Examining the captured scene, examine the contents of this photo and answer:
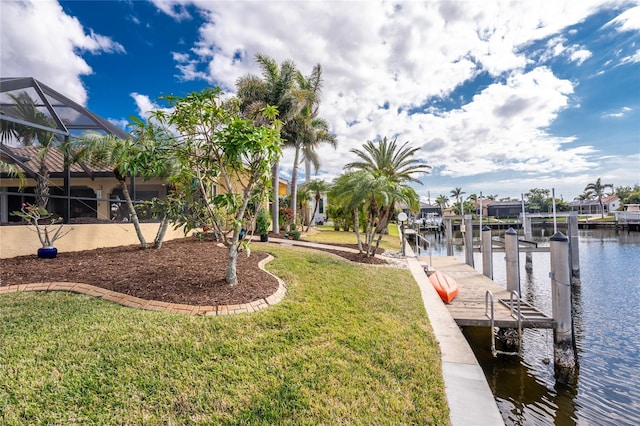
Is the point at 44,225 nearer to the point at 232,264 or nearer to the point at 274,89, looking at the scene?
the point at 232,264

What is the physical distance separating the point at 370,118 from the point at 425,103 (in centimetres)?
402

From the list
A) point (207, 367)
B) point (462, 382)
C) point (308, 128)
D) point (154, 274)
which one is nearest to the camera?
point (207, 367)

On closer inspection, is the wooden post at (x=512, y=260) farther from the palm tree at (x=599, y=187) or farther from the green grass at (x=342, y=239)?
the palm tree at (x=599, y=187)

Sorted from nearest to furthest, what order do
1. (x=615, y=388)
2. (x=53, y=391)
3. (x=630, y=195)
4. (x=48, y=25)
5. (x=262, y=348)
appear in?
(x=53, y=391), (x=262, y=348), (x=615, y=388), (x=48, y=25), (x=630, y=195)

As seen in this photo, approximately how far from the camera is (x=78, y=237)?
902 cm

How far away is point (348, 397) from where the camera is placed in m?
3.45

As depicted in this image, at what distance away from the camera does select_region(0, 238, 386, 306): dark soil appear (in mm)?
5438

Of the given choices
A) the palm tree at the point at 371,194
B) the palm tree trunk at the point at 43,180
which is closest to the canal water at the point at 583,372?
the palm tree at the point at 371,194

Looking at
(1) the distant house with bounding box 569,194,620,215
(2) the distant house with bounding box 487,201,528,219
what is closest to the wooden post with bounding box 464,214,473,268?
(1) the distant house with bounding box 569,194,620,215

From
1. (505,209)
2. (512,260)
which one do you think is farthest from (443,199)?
(512,260)

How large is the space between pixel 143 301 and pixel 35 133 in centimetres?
735

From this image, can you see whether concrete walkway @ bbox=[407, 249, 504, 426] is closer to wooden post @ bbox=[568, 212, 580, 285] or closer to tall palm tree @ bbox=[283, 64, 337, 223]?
wooden post @ bbox=[568, 212, 580, 285]

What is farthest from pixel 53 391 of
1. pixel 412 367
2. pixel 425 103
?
pixel 425 103

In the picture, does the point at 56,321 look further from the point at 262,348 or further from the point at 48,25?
the point at 48,25
